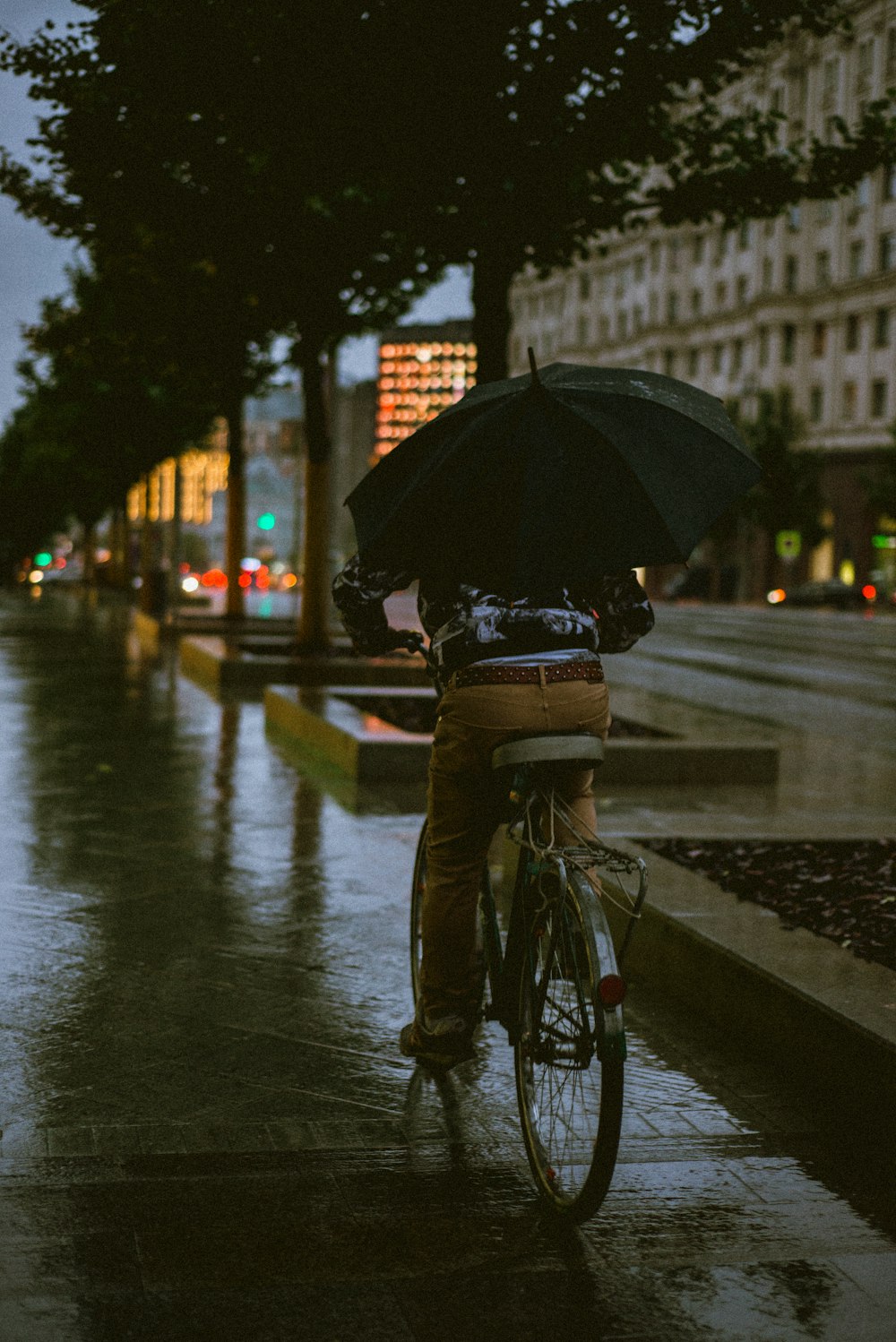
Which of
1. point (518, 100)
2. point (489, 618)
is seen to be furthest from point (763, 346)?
point (489, 618)

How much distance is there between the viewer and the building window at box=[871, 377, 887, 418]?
70250 mm

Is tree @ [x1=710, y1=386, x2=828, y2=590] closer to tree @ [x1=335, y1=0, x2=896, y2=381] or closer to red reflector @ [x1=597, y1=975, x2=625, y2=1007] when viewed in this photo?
tree @ [x1=335, y1=0, x2=896, y2=381]

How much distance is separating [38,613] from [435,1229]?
40736 mm

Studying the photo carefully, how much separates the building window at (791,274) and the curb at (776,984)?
73.7m

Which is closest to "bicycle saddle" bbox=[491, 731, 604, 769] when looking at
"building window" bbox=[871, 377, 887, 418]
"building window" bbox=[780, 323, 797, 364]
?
"building window" bbox=[871, 377, 887, 418]

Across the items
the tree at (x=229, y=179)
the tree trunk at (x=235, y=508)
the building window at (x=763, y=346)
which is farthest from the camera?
the building window at (x=763, y=346)

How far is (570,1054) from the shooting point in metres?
3.90

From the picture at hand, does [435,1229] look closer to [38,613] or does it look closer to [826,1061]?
[826,1061]

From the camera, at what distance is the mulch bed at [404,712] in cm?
1284

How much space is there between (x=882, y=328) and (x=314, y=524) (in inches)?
2223

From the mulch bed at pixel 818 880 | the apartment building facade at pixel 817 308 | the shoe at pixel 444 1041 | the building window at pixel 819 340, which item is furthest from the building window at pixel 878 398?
the shoe at pixel 444 1041

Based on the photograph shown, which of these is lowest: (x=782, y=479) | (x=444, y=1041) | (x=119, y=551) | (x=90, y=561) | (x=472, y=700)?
(x=444, y=1041)

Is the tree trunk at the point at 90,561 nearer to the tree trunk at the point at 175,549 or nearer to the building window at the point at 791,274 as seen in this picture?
the building window at the point at 791,274

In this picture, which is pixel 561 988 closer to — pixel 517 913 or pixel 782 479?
pixel 517 913
